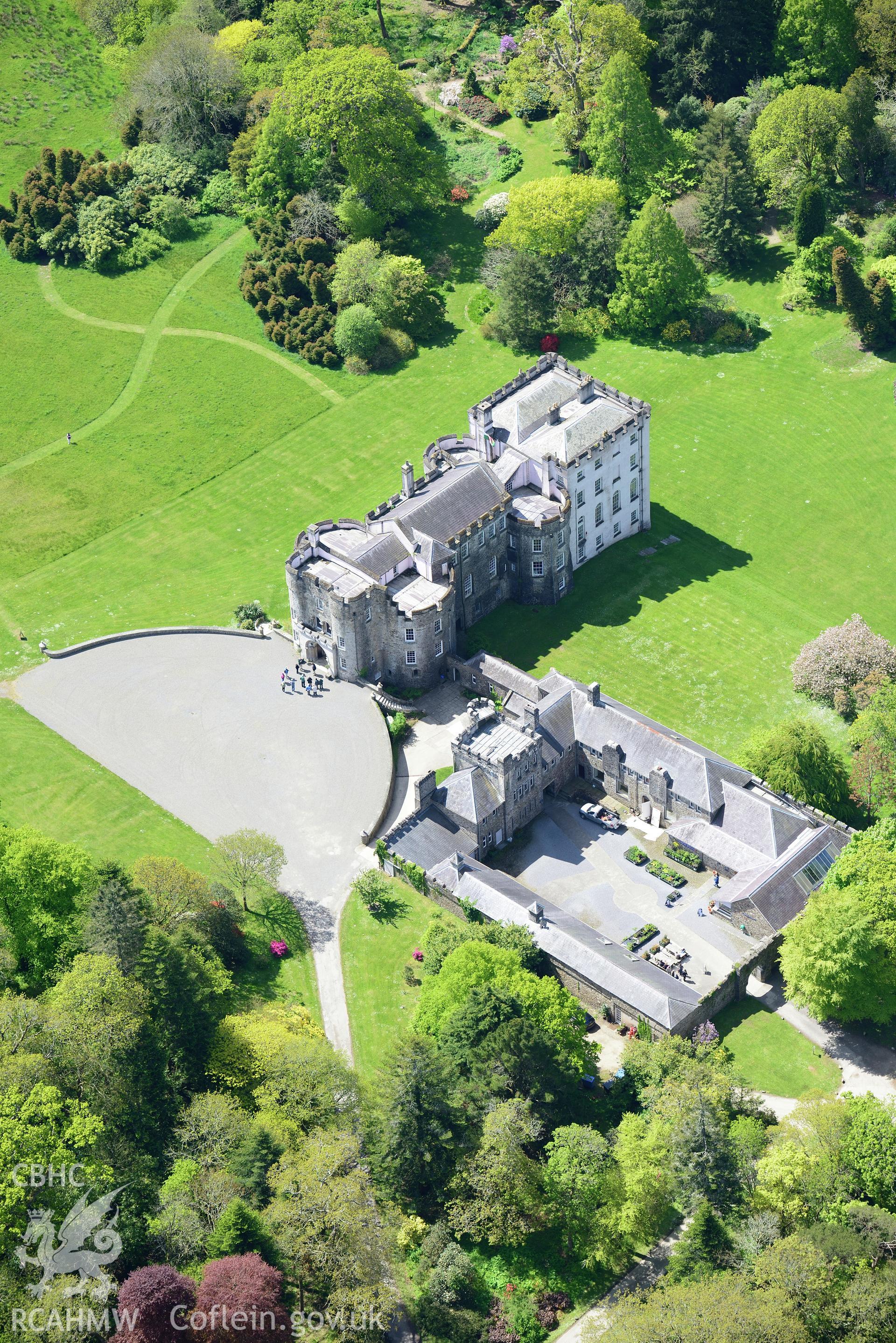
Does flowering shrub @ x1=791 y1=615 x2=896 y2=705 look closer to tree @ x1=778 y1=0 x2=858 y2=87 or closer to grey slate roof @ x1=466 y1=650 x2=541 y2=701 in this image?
Result: grey slate roof @ x1=466 y1=650 x2=541 y2=701

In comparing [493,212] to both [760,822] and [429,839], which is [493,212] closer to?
[429,839]

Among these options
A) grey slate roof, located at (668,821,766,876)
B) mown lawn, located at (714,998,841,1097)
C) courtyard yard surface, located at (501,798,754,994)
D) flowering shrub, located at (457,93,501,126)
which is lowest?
mown lawn, located at (714,998,841,1097)

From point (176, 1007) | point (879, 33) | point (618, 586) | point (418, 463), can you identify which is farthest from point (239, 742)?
point (879, 33)

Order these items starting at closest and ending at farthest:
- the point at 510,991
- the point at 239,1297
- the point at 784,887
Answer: the point at 239,1297
the point at 510,991
the point at 784,887

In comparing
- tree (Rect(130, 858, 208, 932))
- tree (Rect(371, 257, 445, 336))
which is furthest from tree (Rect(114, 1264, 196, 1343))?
tree (Rect(371, 257, 445, 336))

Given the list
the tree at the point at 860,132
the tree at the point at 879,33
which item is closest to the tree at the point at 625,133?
the tree at the point at 860,132

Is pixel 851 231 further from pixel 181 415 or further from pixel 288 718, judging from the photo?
pixel 288 718
